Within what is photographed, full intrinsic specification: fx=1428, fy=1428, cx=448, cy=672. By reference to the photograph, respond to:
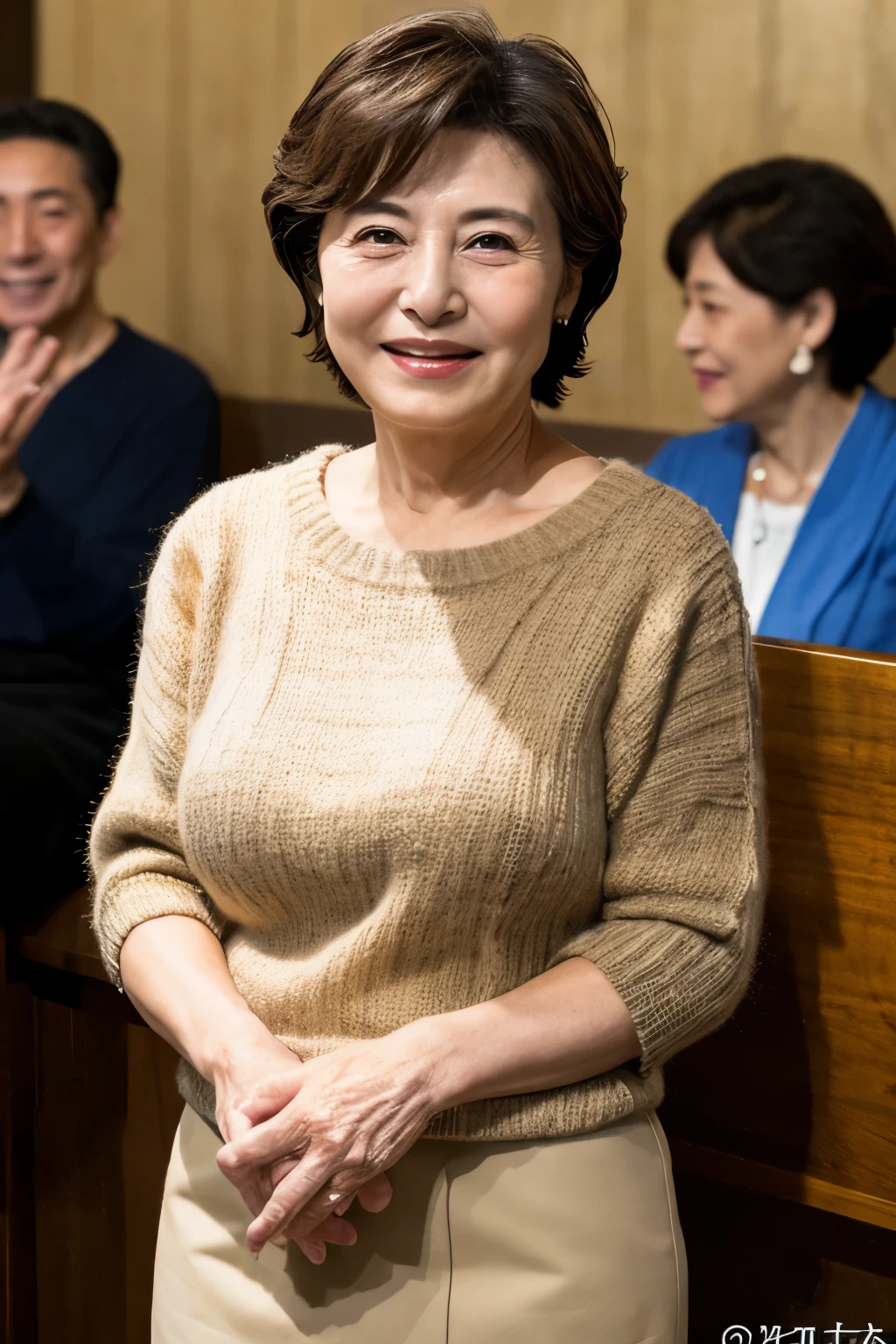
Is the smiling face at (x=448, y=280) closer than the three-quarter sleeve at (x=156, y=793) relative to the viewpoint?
Yes

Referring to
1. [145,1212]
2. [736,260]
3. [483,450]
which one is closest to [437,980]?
[483,450]

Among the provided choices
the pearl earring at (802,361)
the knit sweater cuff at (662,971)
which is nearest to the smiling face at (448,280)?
the knit sweater cuff at (662,971)

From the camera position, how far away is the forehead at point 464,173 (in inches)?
41.0

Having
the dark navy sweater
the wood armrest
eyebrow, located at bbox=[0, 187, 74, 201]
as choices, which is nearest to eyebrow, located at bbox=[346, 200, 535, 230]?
the wood armrest

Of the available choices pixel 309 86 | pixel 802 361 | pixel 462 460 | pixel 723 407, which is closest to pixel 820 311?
pixel 802 361

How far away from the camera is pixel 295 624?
3.78 ft

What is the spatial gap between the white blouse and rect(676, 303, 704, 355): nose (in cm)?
30

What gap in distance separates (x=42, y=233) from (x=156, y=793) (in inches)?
59.0

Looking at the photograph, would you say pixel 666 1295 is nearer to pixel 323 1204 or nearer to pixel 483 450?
pixel 323 1204

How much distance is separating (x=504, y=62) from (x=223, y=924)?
2.36 feet

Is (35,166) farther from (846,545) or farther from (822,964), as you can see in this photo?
(822,964)

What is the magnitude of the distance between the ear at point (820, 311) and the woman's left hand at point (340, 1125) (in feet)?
5.22

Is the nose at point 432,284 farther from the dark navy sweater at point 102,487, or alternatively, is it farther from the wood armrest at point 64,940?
the dark navy sweater at point 102,487

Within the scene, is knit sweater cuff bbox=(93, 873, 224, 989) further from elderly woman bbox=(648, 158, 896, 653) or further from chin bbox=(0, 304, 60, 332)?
chin bbox=(0, 304, 60, 332)
